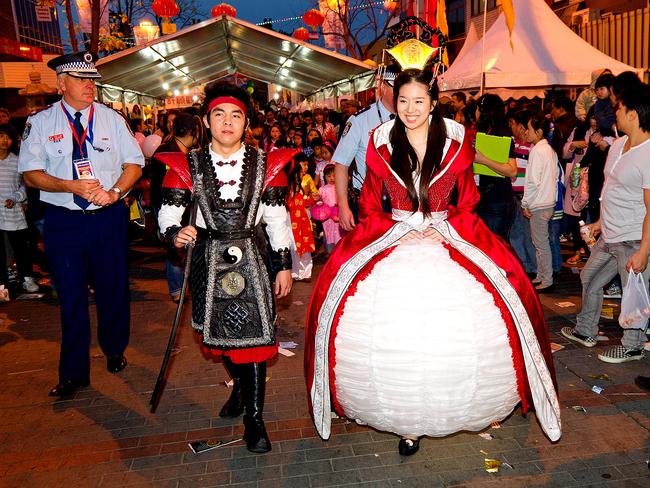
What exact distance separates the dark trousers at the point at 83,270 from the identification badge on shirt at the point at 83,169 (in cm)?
31

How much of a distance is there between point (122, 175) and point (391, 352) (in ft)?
9.72

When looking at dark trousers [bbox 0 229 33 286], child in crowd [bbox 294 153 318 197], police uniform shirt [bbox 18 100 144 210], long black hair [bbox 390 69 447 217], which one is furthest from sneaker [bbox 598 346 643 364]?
dark trousers [bbox 0 229 33 286]

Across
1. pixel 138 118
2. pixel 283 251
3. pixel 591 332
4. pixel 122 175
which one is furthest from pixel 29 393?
pixel 138 118

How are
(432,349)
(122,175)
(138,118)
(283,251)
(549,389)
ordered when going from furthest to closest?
1. (138,118)
2. (122,175)
3. (283,251)
4. (549,389)
5. (432,349)

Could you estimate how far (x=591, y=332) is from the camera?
18.3 ft

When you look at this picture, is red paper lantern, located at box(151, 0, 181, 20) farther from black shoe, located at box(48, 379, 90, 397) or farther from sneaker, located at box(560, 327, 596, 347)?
sneaker, located at box(560, 327, 596, 347)

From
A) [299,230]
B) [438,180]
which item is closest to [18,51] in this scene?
[299,230]

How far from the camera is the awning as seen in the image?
13836 mm

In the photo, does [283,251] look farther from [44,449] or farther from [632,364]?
[632,364]

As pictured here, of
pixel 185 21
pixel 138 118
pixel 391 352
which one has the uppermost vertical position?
pixel 185 21

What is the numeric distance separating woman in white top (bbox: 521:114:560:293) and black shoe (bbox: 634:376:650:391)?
2.65 meters

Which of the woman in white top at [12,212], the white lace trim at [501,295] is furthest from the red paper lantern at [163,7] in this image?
the white lace trim at [501,295]

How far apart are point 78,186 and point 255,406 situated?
2169 mm

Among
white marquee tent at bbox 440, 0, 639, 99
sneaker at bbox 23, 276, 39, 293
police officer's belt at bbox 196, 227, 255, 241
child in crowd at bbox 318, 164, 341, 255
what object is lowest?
sneaker at bbox 23, 276, 39, 293
